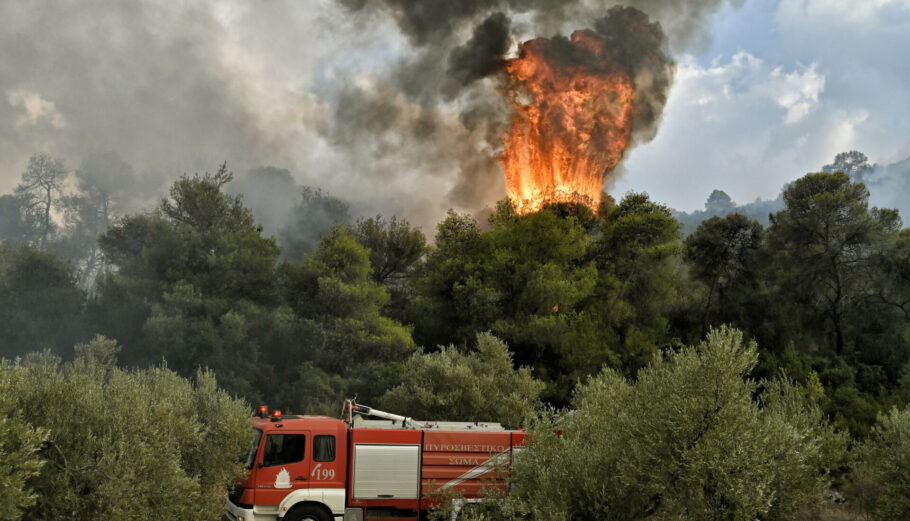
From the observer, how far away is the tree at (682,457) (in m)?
14.9

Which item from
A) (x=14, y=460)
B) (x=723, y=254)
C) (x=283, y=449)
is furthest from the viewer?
(x=723, y=254)

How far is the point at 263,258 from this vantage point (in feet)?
211

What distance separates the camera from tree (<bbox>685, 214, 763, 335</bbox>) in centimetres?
6244

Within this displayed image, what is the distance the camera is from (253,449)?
2292cm

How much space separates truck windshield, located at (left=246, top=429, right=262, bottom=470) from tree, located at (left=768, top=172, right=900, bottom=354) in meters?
50.3

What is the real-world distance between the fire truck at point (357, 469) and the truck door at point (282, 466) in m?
0.03

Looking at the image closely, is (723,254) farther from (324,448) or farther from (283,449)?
(283,449)

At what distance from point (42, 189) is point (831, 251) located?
125m

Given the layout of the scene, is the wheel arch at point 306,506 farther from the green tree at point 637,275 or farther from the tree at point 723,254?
the tree at point 723,254

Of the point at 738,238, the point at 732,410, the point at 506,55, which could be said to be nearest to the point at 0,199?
the point at 506,55

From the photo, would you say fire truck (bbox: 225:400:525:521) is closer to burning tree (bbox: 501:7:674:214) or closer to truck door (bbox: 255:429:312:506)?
truck door (bbox: 255:429:312:506)

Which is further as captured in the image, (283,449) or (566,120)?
(566,120)

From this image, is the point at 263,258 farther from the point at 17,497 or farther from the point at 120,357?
the point at 17,497

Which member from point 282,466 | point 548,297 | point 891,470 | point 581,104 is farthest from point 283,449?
point 581,104
